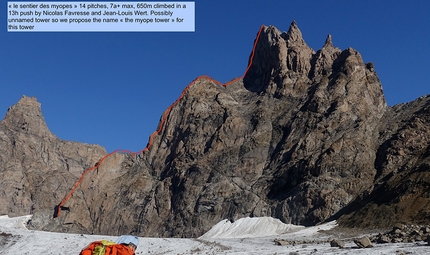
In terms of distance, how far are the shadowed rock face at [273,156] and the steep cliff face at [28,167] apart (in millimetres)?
37355

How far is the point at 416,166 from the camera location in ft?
228

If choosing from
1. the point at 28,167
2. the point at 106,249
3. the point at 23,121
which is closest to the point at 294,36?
the point at 28,167

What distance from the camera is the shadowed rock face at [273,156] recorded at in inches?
3098

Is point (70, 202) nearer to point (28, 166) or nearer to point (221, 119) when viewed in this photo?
point (221, 119)

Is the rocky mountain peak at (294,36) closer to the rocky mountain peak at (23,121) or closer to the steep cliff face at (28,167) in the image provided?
the steep cliff face at (28,167)

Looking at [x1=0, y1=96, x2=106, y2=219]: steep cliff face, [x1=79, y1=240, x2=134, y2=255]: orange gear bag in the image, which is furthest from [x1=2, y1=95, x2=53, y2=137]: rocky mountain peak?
[x1=79, y1=240, x2=134, y2=255]: orange gear bag

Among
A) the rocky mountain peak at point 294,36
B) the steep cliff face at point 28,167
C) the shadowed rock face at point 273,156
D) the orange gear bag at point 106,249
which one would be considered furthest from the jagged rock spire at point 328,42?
the orange gear bag at point 106,249

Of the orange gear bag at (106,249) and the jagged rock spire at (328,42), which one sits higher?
the jagged rock spire at (328,42)

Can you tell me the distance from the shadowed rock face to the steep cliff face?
37.4 m

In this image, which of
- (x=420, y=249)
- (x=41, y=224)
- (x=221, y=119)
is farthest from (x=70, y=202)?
(x=420, y=249)

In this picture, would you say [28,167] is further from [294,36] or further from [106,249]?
[106,249]

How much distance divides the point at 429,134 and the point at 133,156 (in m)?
76.3

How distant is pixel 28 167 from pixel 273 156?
97.9 meters

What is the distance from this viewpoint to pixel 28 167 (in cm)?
16200
